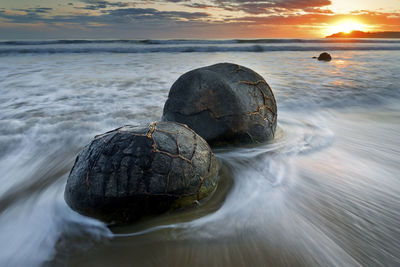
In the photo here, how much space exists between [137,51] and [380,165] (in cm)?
2011

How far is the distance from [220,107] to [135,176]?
146cm

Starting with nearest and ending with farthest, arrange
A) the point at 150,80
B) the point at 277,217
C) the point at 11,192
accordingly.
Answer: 1. the point at 277,217
2. the point at 11,192
3. the point at 150,80

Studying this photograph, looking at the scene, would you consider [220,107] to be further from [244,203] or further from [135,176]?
[135,176]

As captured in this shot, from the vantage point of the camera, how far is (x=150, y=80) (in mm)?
8312

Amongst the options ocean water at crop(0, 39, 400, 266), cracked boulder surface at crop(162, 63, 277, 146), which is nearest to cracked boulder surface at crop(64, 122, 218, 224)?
ocean water at crop(0, 39, 400, 266)

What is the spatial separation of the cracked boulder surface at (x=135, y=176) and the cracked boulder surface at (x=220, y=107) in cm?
96

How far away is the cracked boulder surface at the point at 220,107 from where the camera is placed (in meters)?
2.96

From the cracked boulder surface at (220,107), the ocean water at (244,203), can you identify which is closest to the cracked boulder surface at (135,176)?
the ocean water at (244,203)

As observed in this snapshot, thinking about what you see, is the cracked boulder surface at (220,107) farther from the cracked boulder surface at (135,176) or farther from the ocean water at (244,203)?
the cracked boulder surface at (135,176)

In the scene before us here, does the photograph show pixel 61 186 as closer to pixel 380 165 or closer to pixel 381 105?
pixel 380 165

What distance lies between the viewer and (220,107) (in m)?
2.96

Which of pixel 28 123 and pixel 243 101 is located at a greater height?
pixel 243 101

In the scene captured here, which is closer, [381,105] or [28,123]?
[28,123]

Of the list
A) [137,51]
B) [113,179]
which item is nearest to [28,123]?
[113,179]
